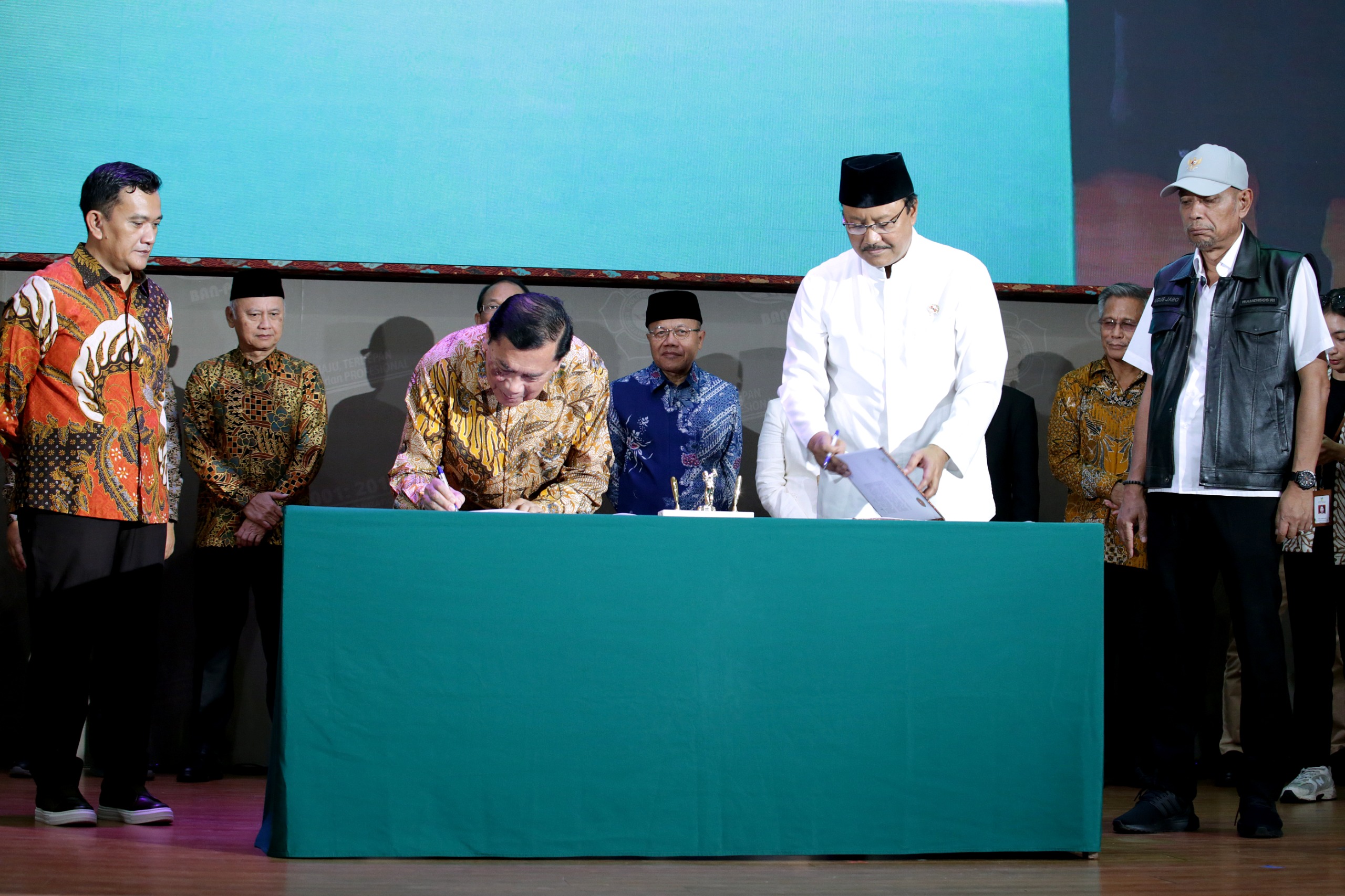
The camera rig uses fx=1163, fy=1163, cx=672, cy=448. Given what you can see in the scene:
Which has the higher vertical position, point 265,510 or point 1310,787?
point 265,510

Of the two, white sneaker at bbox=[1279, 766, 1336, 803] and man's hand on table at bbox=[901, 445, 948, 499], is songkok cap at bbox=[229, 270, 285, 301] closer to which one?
man's hand on table at bbox=[901, 445, 948, 499]

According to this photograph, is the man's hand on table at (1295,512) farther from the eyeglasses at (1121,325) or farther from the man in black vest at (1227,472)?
the eyeglasses at (1121,325)

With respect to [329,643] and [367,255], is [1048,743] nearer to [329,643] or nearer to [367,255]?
[329,643]

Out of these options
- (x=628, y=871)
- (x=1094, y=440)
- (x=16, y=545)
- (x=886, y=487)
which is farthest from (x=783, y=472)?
(x=16, y=545)

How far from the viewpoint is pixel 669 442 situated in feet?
12.8

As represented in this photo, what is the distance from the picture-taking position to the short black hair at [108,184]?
9.19 ft

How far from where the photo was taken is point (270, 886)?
6.46 feet

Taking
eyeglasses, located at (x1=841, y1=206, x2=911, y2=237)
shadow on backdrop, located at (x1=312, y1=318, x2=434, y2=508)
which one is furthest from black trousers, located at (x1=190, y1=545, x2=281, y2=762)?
eyeglasses, located at (x1=841, y1=206, x2=911, y2=237)

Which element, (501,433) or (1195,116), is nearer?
(501,433)

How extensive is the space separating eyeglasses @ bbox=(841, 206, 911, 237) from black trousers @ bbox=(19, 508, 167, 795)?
187 centimetres

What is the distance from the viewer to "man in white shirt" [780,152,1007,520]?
2809 millimetres

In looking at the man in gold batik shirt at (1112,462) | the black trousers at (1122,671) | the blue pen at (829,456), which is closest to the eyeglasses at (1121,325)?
the man in gold batik shirt at (1112,462)

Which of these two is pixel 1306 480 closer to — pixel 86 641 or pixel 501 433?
pixel 501 433

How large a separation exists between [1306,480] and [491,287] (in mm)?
2461
